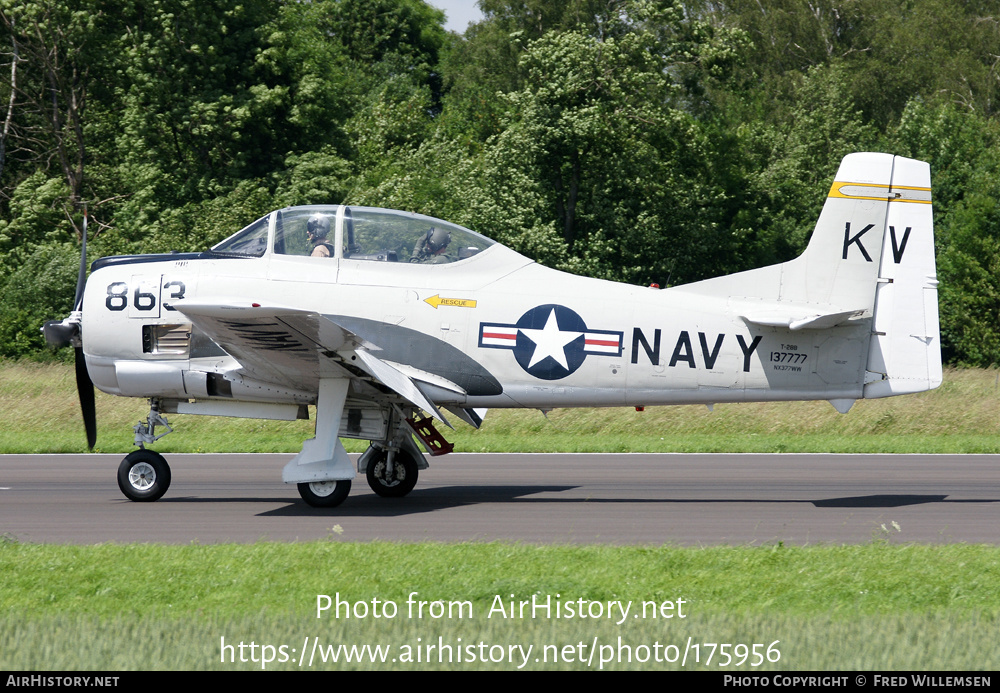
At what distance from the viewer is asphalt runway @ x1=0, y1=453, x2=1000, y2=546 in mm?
9469

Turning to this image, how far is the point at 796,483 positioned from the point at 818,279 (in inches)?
119

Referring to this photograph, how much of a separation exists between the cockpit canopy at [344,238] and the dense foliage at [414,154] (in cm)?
1805

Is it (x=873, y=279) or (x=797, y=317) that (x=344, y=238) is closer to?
(x=797, y=317)

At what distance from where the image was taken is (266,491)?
12570mm

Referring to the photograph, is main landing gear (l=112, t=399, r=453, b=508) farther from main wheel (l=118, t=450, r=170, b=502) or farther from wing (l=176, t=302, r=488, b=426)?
wing (l=176, t=302, r=488, b=426)

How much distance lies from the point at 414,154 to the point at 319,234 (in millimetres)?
28176

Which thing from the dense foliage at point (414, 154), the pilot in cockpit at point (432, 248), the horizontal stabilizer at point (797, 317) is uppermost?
the dense foliage at point (414, 154)

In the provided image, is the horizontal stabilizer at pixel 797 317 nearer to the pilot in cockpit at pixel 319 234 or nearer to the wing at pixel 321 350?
the wing at pixel 321 350

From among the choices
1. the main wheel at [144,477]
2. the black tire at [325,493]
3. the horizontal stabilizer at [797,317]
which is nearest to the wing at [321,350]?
the black tire at [325,493]

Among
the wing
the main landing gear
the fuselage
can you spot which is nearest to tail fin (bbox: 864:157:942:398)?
the fuselage

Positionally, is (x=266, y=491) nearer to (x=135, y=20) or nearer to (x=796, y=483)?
(x=796, y=483)

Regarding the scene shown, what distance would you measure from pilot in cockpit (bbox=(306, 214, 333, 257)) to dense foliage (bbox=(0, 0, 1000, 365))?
1813 cm

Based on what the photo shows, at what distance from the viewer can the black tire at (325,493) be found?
35.9 ft

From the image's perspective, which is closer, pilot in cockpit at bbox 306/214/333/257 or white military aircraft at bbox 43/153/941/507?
white military aircraft at bbox 43/153/941/507
